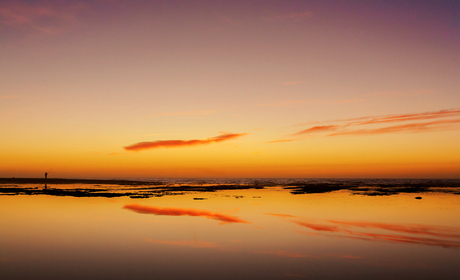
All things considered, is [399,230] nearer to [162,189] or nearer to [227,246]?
[227,246]

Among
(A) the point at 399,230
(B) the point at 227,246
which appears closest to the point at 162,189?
(B) the point at 227,246

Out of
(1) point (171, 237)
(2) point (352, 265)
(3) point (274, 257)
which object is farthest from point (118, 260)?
(2) point (352, 265)

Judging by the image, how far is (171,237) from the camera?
15.4m

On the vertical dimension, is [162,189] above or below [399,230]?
below

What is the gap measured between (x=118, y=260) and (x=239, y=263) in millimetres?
4529

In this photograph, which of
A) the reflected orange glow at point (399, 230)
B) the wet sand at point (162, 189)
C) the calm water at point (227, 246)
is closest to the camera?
the calm water at point (227, 246)

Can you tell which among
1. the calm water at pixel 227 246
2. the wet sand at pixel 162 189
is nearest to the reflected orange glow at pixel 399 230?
the calm water at pixel 227 246

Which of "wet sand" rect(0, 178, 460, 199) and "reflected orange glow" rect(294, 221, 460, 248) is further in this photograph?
"wet sand" rect(0, 178, 460, 199)

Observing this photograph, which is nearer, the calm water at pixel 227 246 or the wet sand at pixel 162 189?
the calm water at pixel 227 246

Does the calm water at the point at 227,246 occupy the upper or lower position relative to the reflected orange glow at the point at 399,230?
upper

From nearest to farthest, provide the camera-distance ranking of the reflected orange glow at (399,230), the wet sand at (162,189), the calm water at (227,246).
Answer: the calm water at (227,246), the reflected orange glow at (399,230), the wet sand at (162,189)

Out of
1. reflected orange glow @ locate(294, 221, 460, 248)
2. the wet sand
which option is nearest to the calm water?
reflected orange glow @ locate(294, 221, 460, 248)

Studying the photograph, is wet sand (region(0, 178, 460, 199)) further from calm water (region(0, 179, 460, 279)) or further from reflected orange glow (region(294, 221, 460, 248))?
reflected orange glow (region(294, 221, 460, 248))

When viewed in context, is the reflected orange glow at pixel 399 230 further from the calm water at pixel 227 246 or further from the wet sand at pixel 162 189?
the wet sand at pixel 162 189
